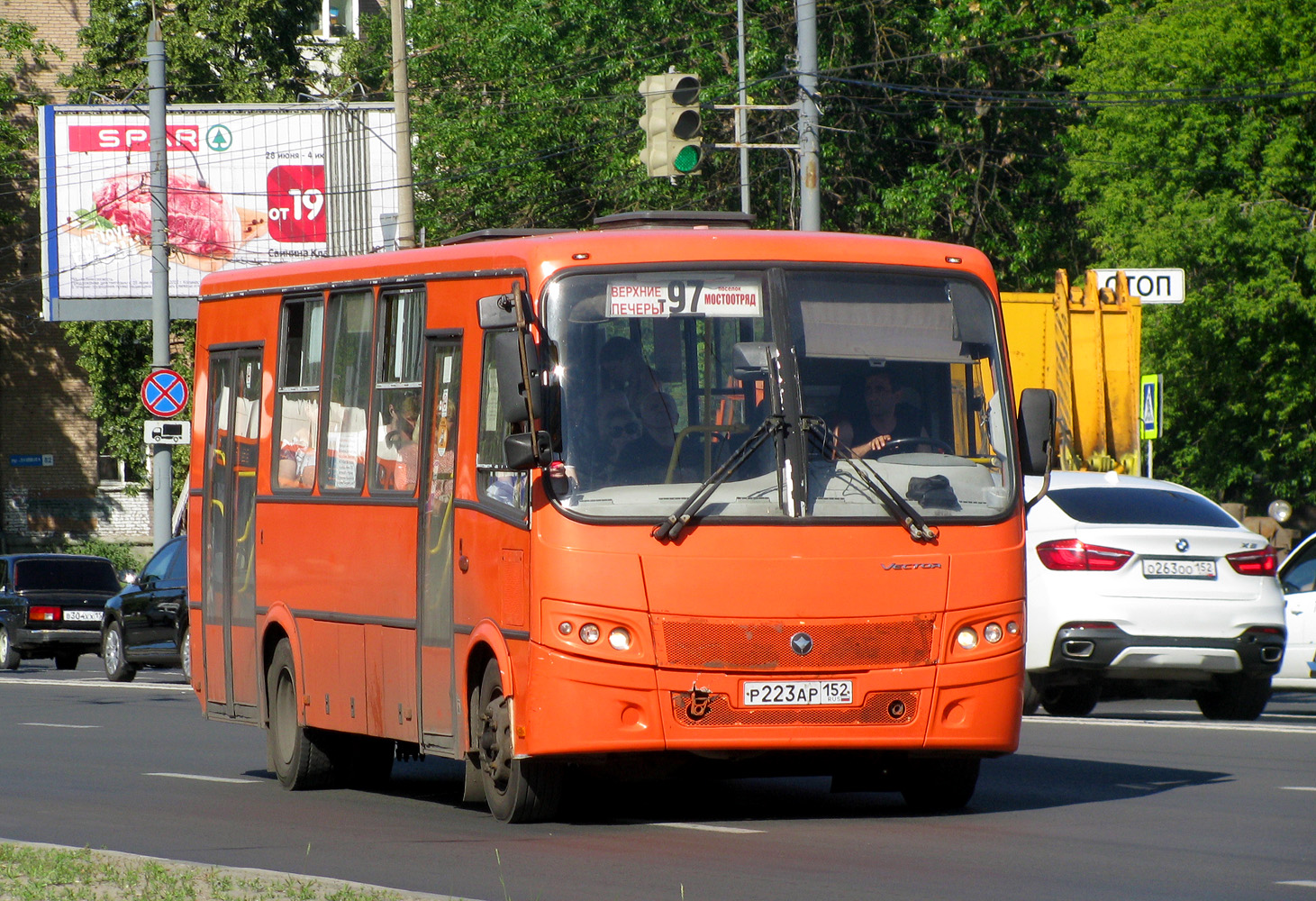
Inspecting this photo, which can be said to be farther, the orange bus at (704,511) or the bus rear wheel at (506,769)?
the bus rear wheel at (506,769)

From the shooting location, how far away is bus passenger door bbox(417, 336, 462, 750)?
10.7 meters

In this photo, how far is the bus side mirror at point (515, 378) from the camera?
31.5 feet

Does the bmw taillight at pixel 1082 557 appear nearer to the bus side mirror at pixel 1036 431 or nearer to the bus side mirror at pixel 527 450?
the bus side mirror at pixel 1036 431

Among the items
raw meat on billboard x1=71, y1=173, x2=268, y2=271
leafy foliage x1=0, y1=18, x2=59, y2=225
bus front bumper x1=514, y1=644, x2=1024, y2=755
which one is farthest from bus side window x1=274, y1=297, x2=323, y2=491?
leafy foliage x1=0, y1=18, x2=59, y2=225

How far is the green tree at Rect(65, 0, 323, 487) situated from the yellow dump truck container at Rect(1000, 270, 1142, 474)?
32.9 m

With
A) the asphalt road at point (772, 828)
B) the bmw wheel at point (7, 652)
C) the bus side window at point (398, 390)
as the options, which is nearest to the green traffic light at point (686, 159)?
the asphalt road at point (772, 828)

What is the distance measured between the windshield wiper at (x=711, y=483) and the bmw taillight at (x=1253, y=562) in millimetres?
6589

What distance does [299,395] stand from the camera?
12500mm

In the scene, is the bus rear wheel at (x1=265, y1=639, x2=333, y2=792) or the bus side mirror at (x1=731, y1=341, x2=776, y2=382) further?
the bus rear wheel at (x1=265, y1=639, x2=333, y2=792)

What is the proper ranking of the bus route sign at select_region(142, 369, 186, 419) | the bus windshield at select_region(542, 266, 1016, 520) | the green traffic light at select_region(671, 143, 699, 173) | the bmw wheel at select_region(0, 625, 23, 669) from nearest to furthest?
the bus windshield at select_region(542, 266, 1016, 520) → the green traffic light at select_region(671, 143, 699, 173) → the bus route sign at select_region(142, 369, 186, 419) → the bmw wheel at select_region(0, 625, 23, 669)

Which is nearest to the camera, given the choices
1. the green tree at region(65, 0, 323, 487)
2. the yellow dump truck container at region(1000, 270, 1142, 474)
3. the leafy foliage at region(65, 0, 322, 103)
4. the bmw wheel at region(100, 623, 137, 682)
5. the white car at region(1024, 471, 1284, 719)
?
the white car at region(1024, 471, 1284, 719)

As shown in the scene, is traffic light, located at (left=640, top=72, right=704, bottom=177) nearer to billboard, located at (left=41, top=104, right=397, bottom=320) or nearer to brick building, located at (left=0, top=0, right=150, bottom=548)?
billboard, located at (left=41, top=104, right=397, bottom=320)

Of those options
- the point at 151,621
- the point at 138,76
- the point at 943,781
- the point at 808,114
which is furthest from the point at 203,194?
the point at 943,781

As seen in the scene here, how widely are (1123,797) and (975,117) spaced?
3362cm
